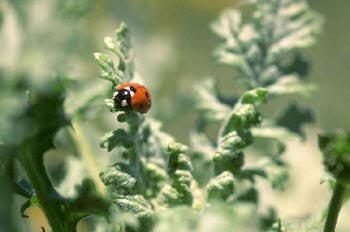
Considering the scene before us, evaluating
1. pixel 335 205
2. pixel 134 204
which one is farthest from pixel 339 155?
pixel 134 204

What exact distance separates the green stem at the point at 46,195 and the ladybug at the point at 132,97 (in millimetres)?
159

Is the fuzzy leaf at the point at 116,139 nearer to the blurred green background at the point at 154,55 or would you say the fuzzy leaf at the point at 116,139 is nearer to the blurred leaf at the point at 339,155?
the blurred green background at the point at 154,55

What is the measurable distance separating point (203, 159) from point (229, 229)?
1.96ft

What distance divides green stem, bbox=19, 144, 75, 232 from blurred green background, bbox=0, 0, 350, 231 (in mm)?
70

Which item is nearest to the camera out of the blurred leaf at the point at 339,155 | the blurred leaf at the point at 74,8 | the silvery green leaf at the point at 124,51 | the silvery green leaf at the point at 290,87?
the blurred leaf at the point at 339,155

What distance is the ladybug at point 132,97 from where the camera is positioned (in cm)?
124

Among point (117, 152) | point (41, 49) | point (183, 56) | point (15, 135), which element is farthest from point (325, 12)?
point (15, 135)

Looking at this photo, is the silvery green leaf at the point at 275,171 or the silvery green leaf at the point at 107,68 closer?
the silvery green leaf at the point at 107,68

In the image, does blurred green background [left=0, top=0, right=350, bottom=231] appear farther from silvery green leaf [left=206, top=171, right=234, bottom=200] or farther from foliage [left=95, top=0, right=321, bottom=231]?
silvery green leaf [left=206, top=171, right=234, bottom=200]

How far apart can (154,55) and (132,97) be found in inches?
43.2

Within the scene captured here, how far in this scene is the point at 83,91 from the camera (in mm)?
1576

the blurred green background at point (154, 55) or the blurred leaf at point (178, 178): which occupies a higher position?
the blurred green background at point (154, 55)

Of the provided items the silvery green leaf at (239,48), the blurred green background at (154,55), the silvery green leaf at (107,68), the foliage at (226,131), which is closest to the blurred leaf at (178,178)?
the foliage at (226,131)

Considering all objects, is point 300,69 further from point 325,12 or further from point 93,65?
point 325,12
